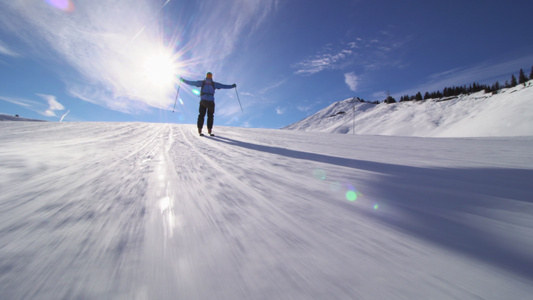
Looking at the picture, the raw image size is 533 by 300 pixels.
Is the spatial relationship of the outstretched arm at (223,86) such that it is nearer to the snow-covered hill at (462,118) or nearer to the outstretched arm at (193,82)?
the outstretched arm at (193,82)

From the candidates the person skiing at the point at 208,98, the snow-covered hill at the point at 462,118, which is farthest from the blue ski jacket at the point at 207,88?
the snow-covered hill at the point at 462,118

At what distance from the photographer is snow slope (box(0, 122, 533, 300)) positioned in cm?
50

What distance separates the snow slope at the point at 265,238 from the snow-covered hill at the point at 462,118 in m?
29.4

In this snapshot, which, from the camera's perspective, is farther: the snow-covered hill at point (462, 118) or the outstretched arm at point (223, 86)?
the snow-covered hill at point (462, 118)

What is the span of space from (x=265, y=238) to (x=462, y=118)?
56.2 m

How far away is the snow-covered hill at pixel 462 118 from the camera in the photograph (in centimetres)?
2201

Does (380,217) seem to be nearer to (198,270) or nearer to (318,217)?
(318,217)

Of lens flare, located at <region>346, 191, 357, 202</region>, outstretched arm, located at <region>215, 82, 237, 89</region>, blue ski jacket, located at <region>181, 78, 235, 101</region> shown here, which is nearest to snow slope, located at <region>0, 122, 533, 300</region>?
lens flare, located at <region>346, 191, 357, 202</region>

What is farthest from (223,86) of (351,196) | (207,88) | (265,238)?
(265,238)

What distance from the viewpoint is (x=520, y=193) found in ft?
3.66

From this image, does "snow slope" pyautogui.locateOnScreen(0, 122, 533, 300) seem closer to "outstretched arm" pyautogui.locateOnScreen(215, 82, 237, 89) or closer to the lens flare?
the lens flare

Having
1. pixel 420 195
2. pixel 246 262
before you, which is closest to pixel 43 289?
pixel 246 262

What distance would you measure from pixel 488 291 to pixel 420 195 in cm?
72

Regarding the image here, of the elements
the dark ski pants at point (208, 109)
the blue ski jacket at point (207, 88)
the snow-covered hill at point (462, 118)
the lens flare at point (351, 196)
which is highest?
the snow-covered hill at point (462, 118)
